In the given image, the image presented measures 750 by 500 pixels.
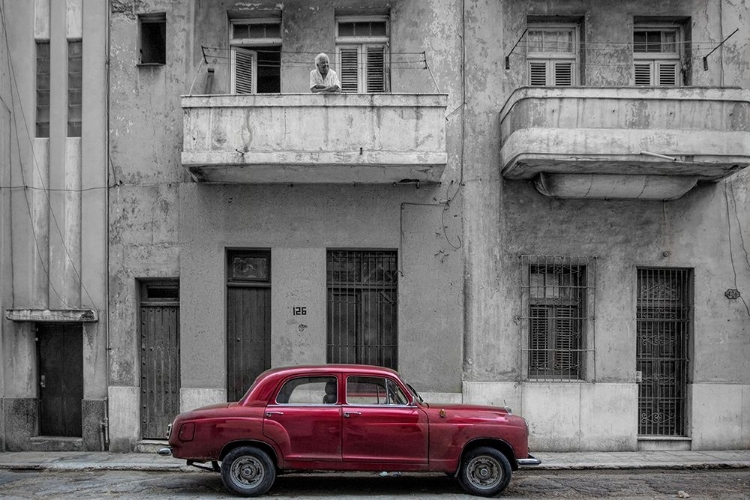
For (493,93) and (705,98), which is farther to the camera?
(493,93)

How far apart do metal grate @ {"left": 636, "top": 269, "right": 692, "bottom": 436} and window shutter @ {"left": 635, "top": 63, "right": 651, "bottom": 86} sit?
11.6 ft

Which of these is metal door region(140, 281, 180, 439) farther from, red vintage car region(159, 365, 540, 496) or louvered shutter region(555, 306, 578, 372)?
louvered shutter region(555, 306, 578, 372)

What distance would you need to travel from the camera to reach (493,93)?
11.5 m

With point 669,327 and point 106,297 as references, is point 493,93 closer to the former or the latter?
point 669,327

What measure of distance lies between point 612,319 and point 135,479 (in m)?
8.26

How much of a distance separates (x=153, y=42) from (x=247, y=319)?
5.50m

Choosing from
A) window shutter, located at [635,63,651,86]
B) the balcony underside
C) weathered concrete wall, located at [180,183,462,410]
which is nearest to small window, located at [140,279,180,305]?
weathered concrete wall, located at [180,183,462,410]

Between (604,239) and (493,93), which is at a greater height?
(493,93)

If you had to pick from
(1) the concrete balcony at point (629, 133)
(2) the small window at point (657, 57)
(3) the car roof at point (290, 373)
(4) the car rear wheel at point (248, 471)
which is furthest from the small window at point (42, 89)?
(2) the small window at point (657, 57)

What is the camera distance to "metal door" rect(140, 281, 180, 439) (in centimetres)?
1136

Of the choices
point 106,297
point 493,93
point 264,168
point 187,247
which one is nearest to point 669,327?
point 493,93

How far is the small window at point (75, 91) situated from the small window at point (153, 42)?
115cm

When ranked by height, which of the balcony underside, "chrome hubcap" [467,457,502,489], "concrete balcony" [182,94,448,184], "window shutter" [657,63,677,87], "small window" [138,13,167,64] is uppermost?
"small window" [138,13,167,64]

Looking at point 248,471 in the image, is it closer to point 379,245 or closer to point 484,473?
point 484,473
